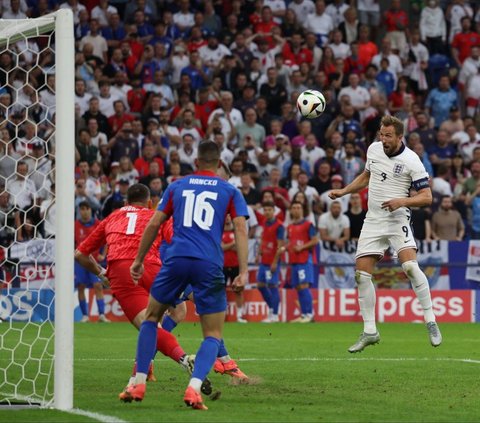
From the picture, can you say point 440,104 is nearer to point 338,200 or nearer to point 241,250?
point 338,200

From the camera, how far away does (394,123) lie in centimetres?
1164

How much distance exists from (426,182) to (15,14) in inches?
559

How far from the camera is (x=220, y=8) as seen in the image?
26.0 m

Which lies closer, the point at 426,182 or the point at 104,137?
the point at 426,182

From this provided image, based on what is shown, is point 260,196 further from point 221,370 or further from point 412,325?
point 221,370

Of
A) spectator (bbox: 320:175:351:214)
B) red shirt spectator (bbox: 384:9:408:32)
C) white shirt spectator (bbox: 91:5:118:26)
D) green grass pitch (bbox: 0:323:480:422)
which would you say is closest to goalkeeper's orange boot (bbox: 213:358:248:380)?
green grass pitch (bbox: 0:323:480:422)

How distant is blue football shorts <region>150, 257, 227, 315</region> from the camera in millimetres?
8266

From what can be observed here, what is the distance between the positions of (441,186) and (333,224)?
2.59 metres

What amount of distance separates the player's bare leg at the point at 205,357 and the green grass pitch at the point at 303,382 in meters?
0.11

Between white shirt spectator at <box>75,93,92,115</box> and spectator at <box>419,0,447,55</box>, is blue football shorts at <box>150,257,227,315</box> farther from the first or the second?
spectator at <box>419,0,447,55</box>

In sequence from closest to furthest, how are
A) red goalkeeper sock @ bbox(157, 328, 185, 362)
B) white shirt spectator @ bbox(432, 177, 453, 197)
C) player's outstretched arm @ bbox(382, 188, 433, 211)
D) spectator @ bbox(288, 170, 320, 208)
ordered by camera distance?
red goalkeeper sock @ bbox(157, 328, 185, 362)
player's outstretched arm @ bbox(382, 188, 433, 211)
spectator @ bbox(288, 170, 320, 208)
white shirt spectator @ bbox(432, 177, 453, 197)

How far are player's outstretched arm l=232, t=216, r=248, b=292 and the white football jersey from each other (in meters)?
3.88

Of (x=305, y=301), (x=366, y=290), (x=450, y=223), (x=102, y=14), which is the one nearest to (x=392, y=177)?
(x=366, y=290)

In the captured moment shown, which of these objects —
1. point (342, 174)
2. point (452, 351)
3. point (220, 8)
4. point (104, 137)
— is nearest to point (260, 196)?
point (342, 174)
